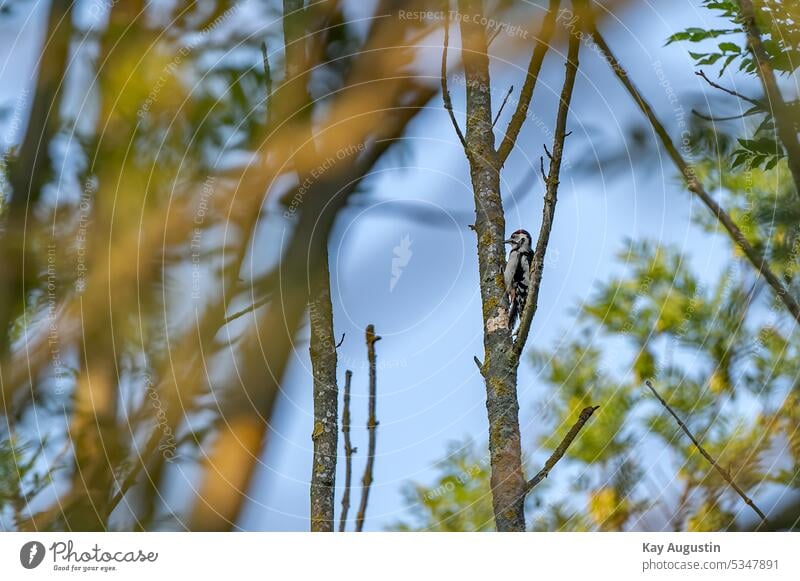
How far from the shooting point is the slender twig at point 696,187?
2.55 meters

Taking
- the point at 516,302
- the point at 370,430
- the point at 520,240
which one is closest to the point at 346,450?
the point at 370,430

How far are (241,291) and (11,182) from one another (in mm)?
721

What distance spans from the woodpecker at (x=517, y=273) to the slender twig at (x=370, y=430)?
1.58 feet

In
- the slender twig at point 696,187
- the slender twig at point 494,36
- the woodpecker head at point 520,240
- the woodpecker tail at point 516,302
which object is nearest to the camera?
the slender twig at point 696,187

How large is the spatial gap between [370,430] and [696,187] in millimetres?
1275

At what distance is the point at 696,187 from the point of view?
261 cm

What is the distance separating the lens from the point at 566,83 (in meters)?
2.93

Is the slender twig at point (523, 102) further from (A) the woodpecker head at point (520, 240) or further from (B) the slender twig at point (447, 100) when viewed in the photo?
(A) the woodpecker head at point (520, 240)

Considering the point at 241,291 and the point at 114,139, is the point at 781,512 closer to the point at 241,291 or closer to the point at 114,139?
the point at 241,291

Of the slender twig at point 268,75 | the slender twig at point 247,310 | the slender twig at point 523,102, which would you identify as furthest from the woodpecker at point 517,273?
the slender twig at point 268,75

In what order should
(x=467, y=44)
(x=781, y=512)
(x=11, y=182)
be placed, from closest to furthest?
(x=11, y=182), (x=781, y=512), (x=467, y=44)
